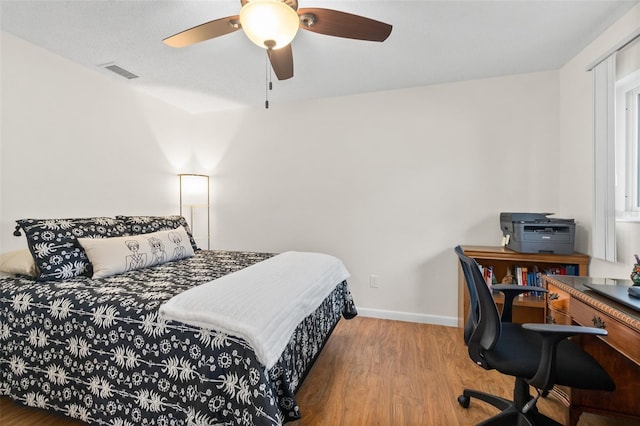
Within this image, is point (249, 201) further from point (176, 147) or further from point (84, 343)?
point (84, 343)

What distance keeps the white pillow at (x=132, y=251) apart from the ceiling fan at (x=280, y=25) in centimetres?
139

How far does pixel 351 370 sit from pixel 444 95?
2629 mm

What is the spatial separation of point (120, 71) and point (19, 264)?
5.85ft

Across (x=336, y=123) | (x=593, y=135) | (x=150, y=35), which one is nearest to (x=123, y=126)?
(x=150, y=35)

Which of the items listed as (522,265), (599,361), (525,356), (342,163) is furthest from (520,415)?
(342,163)

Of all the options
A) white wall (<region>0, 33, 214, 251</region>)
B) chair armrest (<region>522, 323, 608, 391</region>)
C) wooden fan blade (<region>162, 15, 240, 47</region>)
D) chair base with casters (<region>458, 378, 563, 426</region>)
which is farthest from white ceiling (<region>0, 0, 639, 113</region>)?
chair base with casters (<region>458, 378, 563, 426</region>)

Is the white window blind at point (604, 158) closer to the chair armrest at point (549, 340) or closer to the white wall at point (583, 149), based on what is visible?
the white wall at point (583, 149)

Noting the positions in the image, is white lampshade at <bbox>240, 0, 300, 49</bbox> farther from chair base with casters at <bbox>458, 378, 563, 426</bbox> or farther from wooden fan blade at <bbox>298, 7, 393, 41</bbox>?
chair base with casters at <bbox>458, 378, 563, 426</bbox>

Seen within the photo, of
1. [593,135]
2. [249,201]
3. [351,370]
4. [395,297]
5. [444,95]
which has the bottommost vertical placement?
[351,370]

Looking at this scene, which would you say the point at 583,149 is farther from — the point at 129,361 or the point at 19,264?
the point at 19,264

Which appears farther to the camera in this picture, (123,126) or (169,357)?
(123,126)

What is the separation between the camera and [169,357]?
1.27 meters

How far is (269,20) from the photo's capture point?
1.25 metres

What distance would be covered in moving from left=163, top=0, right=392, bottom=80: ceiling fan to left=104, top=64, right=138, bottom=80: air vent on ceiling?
1346 millimetres
